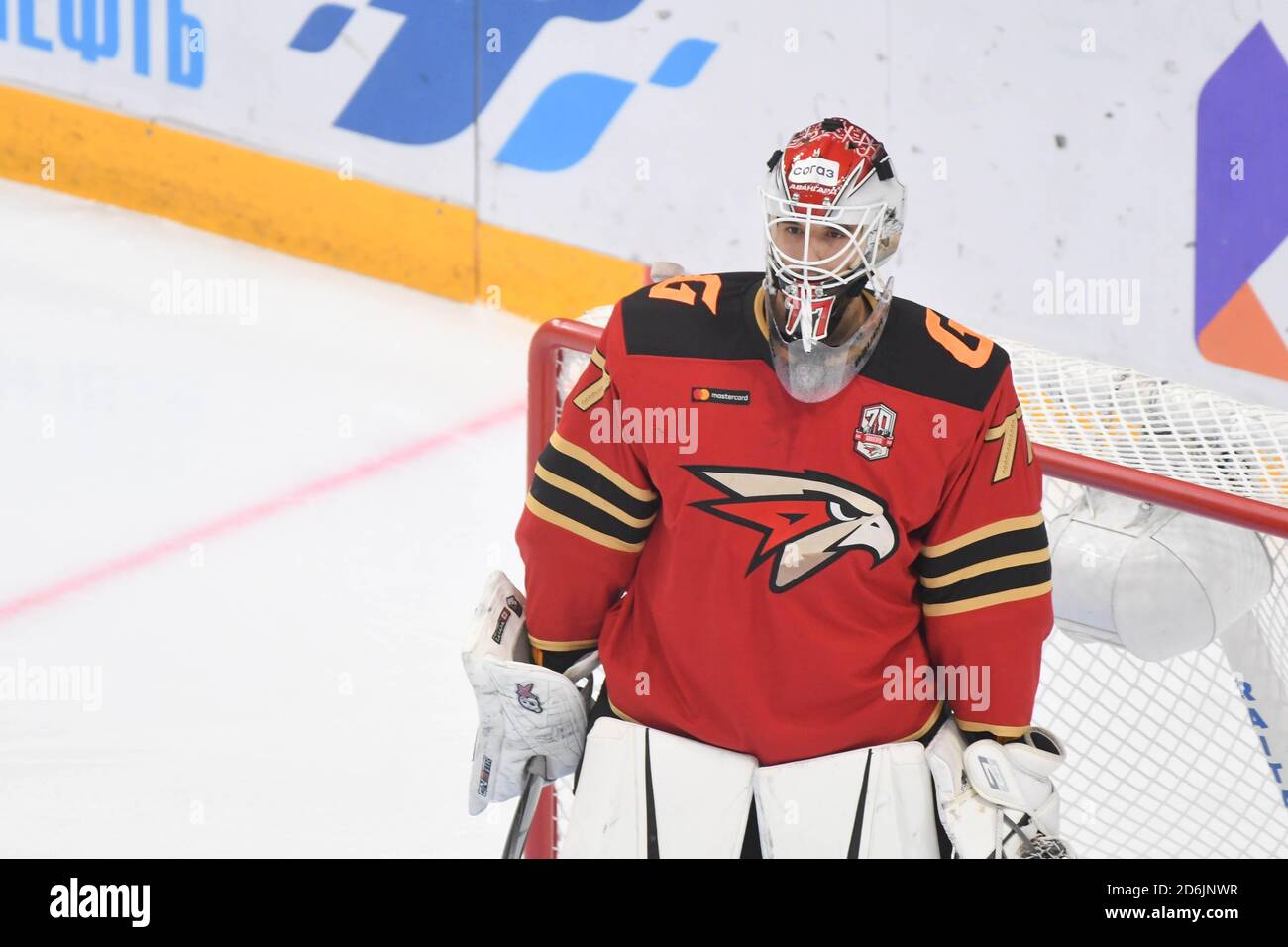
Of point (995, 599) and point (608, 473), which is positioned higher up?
point (608, 473)

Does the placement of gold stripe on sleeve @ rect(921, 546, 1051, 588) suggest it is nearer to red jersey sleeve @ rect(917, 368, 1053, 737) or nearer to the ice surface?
red jersey sleeve @ rect(917, 368, 1053, 737)

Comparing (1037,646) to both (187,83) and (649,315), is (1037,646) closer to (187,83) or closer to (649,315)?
(649,315)

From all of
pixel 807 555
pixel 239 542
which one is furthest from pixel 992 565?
pixel 239 542

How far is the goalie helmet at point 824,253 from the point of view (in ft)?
5.65

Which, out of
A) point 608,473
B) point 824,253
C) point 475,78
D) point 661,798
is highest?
point 475,78

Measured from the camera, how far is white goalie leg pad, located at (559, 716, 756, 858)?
1857 millimetres

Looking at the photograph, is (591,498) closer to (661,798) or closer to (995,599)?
(661,798)

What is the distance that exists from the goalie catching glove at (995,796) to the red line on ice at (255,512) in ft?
7.62

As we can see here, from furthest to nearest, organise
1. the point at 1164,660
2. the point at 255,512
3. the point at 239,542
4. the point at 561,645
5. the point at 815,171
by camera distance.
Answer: the point at 255,512, the point at 239,542, the point at 1164,660, the point at 561,645, the point at 815,171

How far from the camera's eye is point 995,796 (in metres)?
1.85

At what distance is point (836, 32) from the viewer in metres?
4.12

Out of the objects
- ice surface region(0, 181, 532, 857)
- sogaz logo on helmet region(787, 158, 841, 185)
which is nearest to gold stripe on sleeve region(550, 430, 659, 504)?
sogaz logo on helmet region(787, 158, 841, 185)

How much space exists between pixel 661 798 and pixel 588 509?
337mm
